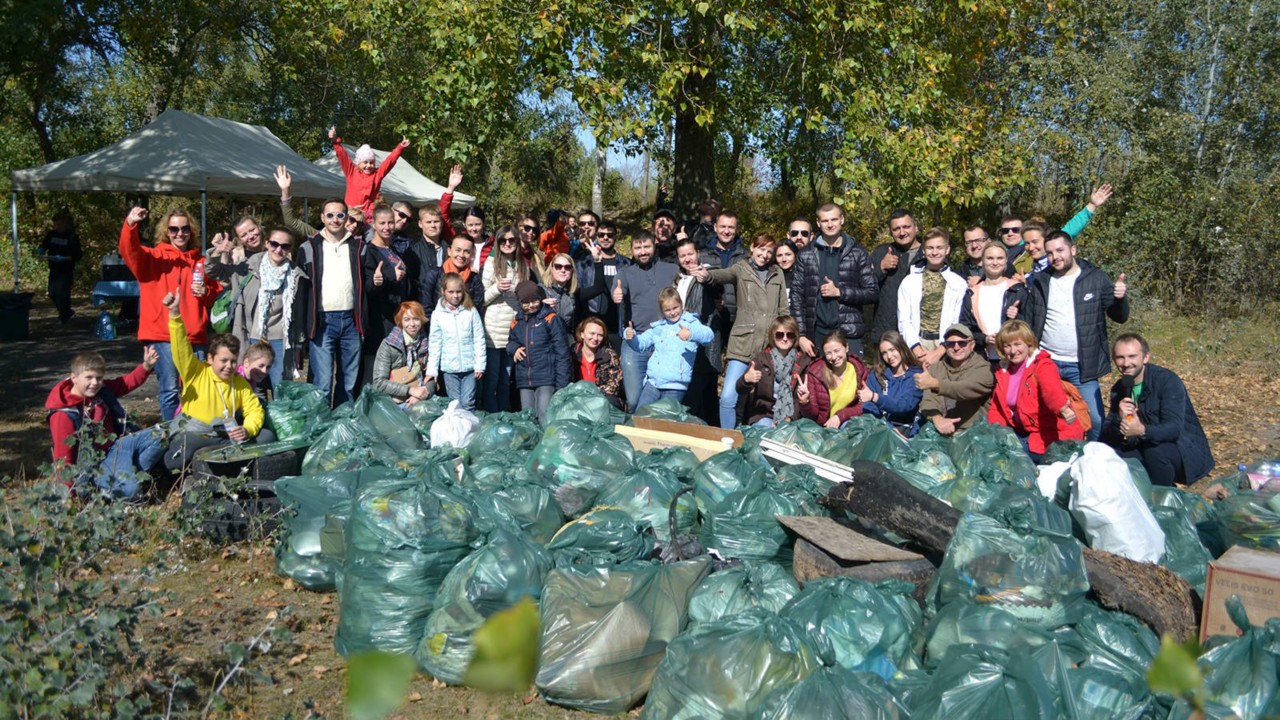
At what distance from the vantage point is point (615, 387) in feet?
23.9

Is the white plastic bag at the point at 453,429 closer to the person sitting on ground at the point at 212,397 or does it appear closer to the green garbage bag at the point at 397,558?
the person sitting on ground at the point at 212,397

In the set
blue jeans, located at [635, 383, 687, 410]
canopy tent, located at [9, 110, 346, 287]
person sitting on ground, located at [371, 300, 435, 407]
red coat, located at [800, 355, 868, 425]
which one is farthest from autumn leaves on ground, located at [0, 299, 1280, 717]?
canopy tent, located at [9, 110, 346, 287]

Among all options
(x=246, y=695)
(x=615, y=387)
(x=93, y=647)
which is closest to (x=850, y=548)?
(x=246, y=695)

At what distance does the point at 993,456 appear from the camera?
5027 mm

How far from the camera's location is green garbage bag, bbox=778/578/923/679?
3.58 metres

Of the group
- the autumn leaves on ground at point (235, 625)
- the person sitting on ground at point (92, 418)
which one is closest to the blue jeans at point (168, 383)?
the person sitting on ground at point (92, 418)

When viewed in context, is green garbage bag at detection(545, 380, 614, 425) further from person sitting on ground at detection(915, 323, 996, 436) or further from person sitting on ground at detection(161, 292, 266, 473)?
person sitting on ground at detection(915, 323, 996, 436)

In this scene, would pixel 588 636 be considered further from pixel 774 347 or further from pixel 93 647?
pixel 774 347

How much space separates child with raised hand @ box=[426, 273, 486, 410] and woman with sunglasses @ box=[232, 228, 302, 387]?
105cm

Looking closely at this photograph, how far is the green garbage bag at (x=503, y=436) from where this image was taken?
5.85 m

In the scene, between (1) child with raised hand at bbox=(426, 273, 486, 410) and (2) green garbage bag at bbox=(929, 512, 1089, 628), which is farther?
(1) child with raised hand at bbox=(426, 273, 486, 410)

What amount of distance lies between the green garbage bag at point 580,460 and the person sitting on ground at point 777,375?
5.27 feet

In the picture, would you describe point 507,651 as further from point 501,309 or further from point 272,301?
point 272,301

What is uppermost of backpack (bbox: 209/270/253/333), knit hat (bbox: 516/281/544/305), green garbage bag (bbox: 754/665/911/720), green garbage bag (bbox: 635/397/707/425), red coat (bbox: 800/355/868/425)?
knit hat (bbox: 516/281/544/305)
